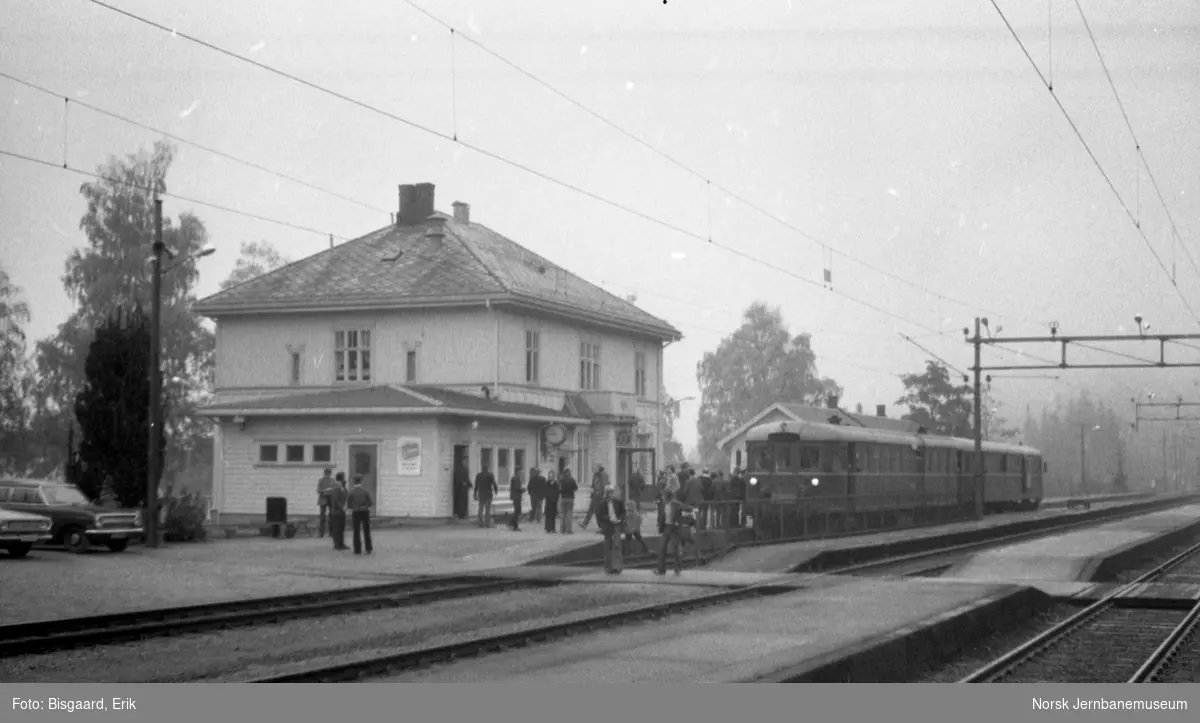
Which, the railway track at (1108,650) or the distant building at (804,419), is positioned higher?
the distant building at (804,419)

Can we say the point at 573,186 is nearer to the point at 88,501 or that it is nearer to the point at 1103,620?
the point at 88,501

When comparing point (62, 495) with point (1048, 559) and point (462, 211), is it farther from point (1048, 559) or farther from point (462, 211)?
point (462, 211)

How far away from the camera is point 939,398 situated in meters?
86.4

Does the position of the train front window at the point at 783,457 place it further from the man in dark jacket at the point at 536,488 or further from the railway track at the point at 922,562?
the man in dark jacket at the point at 536,488

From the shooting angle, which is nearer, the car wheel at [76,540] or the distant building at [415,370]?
the car wheel at [76,540]

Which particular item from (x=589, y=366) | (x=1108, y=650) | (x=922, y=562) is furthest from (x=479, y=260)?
(x=1108, y=650)

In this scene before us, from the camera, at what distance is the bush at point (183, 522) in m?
30.0

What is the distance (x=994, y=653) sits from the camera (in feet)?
52.0

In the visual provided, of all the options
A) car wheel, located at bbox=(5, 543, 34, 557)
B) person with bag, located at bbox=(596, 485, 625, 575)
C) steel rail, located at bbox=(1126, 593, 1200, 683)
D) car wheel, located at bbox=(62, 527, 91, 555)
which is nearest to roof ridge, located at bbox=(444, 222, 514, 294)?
car wheel, located at bbox=(62, 527, 91, 555)

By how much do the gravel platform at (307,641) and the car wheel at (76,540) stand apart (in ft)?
33.3

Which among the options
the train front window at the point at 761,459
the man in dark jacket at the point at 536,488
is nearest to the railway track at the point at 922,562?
the train front window at the point at 761,459

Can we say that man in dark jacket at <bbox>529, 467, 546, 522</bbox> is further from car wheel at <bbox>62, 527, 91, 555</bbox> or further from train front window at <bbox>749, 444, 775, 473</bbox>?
car wheel at <bbox>62, 527, 91, 555</bbox>

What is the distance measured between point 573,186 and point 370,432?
1183cm

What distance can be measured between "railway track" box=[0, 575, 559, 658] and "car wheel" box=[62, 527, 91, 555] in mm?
8064
